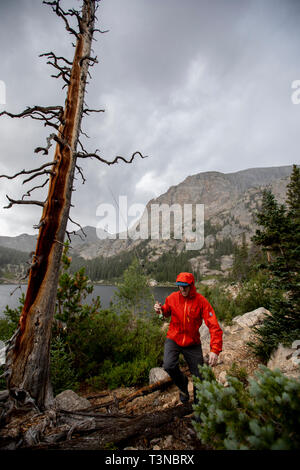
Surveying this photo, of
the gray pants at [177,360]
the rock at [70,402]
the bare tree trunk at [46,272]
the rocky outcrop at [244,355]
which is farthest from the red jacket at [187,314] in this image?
the bare tree trunk at [46,272]

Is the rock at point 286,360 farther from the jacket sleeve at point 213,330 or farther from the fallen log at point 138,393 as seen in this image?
the fallen log at point 138,393

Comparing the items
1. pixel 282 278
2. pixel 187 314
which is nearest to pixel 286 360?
pixel 282 278

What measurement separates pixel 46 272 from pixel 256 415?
11.2 ft

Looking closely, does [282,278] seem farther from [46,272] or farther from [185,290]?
[46,272]

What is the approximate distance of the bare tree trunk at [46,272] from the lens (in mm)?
3074

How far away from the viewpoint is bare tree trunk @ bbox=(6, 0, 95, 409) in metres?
3.07

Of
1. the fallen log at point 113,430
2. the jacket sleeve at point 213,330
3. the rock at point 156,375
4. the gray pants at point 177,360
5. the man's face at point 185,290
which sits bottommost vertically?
the rock at point 156,375

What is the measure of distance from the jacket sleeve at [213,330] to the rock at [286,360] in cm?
128

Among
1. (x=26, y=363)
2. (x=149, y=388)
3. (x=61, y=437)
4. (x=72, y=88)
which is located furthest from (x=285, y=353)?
(x=72, y=88)

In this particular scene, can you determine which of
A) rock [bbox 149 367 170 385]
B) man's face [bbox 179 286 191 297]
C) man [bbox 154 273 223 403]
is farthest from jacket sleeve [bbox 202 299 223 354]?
rock [bbox 149 367 170 385]

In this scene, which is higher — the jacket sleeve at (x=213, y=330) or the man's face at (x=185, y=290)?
the man's face at (x=185, y=290)

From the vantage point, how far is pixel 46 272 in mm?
3457

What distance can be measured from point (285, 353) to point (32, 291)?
16.2 feet
